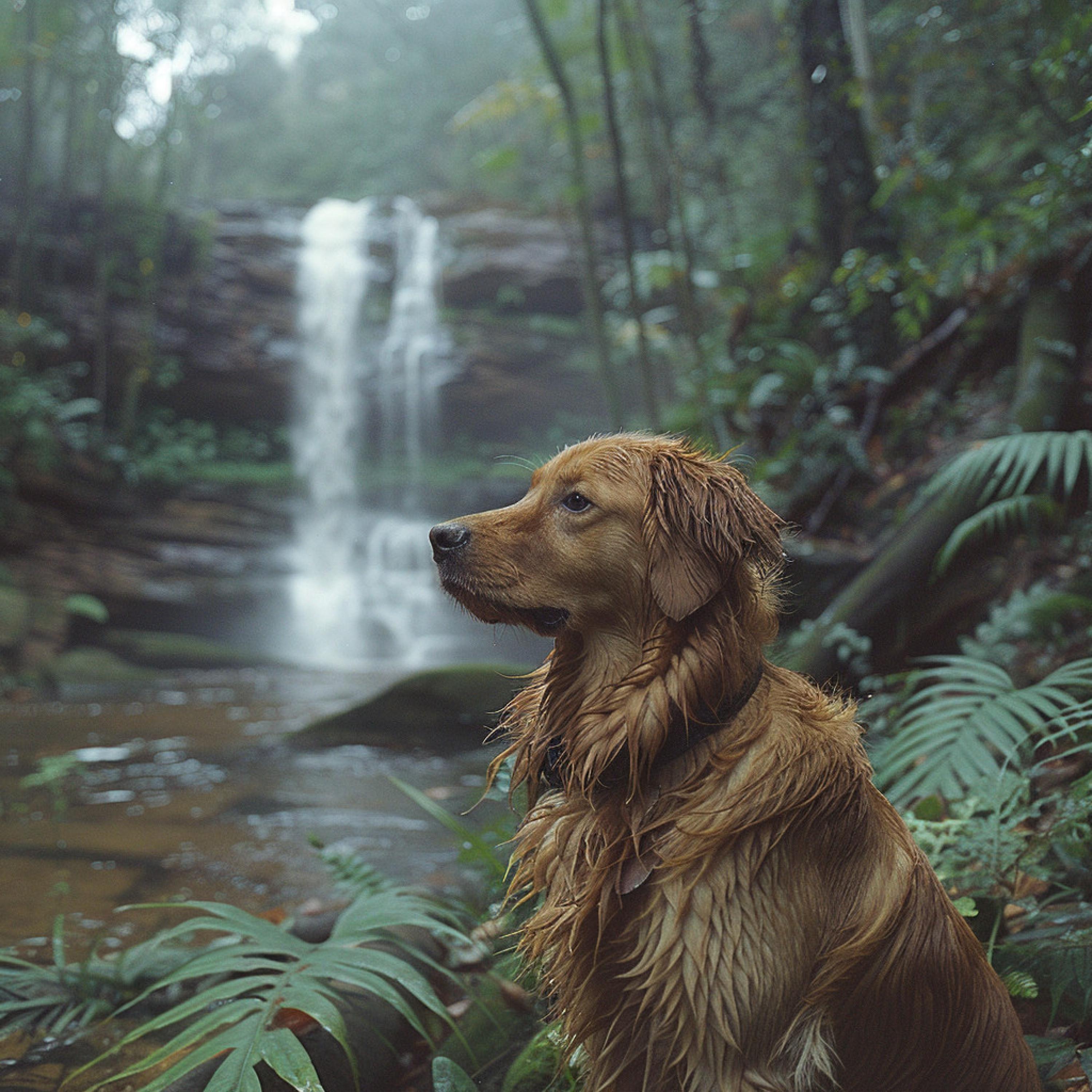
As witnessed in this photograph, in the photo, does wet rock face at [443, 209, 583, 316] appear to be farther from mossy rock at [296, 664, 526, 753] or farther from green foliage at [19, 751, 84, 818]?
green foliage at [19, 751, 84, 818]

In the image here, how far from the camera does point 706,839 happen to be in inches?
71.5

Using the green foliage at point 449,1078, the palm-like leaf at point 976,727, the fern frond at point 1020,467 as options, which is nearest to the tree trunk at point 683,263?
the fern frond at point 1020,467

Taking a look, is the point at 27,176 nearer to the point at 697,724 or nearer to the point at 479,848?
the point at 479,848

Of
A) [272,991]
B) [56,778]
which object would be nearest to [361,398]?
[56,778]

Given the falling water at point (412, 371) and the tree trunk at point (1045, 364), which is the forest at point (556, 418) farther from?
the falling water at point (412, 371)

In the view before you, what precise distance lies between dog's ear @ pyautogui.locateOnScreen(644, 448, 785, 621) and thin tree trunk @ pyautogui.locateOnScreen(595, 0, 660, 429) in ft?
20.4

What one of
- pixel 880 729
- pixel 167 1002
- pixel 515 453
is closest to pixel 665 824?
pixel 167 1002

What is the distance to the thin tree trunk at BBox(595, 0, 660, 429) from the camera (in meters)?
8.21

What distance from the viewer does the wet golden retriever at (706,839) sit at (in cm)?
181

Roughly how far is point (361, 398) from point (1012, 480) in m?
19.1

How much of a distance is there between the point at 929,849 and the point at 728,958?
1.83m

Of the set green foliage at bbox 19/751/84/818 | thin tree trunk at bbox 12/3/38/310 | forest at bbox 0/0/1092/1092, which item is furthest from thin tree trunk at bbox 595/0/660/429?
thin tree trunk at bbox 12/3/38/310

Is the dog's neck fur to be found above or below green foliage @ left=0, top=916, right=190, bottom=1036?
above

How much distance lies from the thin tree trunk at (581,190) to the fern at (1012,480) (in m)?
3.51
